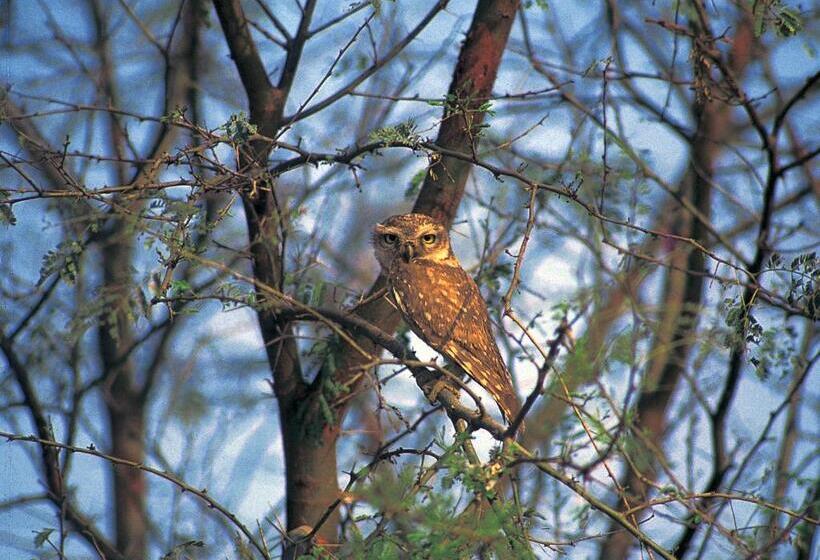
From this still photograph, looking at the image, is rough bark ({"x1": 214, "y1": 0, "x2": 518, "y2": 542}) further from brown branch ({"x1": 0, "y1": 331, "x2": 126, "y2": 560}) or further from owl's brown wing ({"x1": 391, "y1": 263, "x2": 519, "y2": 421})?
brown branch ({"x1": 0, "y1": 331, "x2": 126, "y2": 560})

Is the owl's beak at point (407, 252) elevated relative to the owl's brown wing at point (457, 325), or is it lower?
Result: elevated

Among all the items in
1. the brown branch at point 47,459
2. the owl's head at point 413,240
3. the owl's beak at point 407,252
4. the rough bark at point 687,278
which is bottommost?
the brown branch at point 47,459

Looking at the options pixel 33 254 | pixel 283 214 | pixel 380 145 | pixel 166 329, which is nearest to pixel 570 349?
pixel 380 145

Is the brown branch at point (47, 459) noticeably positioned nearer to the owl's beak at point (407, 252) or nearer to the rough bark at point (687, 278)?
the owl's beak at point (407, 252)

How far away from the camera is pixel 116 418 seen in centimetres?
696

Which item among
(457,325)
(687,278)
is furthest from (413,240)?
(687,278)

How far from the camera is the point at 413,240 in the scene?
15.0 feet

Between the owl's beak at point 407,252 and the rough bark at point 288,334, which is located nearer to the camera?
the rough bark at point 288,334

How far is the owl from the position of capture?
13.6 feet

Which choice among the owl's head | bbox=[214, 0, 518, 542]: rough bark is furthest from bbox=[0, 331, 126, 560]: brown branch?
the owl's head

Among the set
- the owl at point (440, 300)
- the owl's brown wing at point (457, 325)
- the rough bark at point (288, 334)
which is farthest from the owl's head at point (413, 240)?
the rough bark at point (288, 334)

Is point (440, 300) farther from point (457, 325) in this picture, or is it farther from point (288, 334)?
point (288, 334)

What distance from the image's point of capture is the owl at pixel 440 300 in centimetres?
413

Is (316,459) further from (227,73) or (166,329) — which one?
(227,73)
